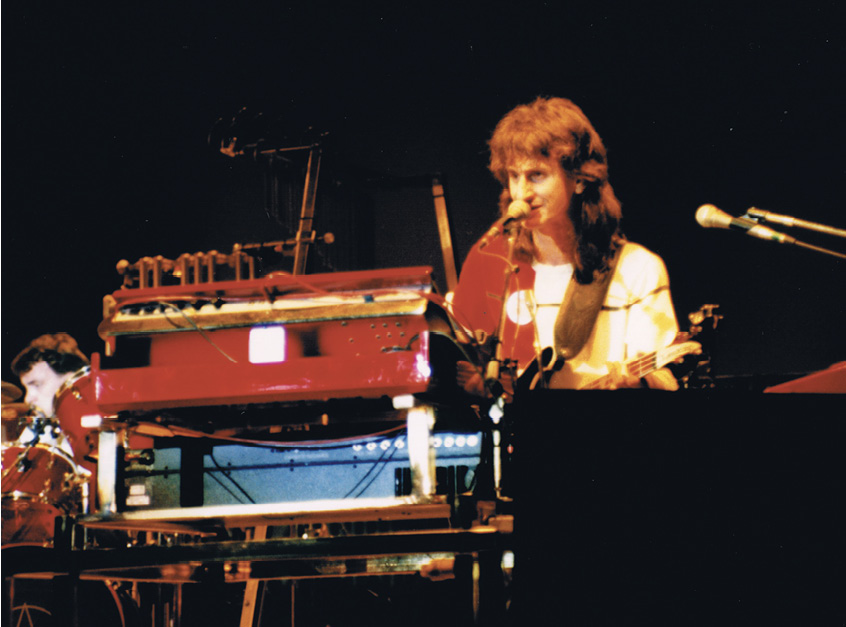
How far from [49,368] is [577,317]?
10.9 feet

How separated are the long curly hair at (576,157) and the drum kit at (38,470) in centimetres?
235

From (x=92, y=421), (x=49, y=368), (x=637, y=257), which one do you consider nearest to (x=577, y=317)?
(x=637, y=257)

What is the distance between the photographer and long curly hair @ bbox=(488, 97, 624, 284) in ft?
10.9

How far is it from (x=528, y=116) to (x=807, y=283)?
137cm

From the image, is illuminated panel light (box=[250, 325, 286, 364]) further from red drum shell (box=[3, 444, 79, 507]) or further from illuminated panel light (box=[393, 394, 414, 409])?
red drum shell (box=[3, 444, 79, 507])

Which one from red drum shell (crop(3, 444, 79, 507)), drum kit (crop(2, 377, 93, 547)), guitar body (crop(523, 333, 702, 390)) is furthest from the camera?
red drum shell (crop(3, 444, 79, 507))

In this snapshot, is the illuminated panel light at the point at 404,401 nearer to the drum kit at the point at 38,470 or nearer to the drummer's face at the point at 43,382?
the drum kit at the point at 38,470

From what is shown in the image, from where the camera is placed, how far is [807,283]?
3713 mm

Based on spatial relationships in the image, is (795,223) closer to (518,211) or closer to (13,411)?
(518,211)

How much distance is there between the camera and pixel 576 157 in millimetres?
3371

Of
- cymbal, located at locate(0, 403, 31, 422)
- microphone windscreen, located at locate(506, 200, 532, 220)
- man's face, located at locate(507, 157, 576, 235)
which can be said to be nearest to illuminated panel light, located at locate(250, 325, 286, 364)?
microphone windscreen, located at locate(506, 200, 532, 220)

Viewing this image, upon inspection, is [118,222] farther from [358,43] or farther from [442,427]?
[442,427]

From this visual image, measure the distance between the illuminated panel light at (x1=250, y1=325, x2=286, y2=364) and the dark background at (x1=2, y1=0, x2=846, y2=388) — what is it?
1.16 metres

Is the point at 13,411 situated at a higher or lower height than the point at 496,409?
higher
